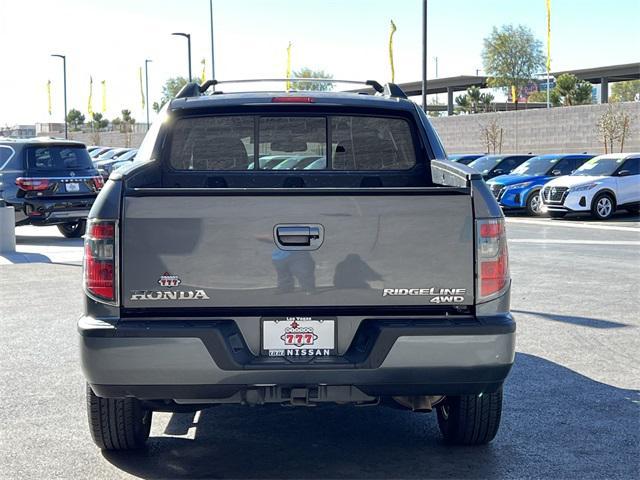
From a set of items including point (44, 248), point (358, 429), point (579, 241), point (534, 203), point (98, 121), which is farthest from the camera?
point (98, 121)

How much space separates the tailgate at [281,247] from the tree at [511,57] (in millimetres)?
73529

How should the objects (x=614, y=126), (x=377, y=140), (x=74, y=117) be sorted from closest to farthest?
(x=377, y=140) < (x=614, y=126) < (x=74, y=117)

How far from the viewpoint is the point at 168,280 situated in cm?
422

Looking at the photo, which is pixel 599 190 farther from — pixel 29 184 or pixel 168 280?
pixel 168 280

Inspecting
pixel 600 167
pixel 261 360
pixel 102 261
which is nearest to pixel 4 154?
pixel 102 261

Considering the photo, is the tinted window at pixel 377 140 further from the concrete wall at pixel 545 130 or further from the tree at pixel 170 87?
the tree at pixel 170 87

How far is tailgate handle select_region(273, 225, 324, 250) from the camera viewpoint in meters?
4.23

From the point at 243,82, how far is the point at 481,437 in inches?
109

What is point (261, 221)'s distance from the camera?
4.22 metres

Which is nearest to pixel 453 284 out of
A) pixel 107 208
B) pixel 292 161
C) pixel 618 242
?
Answer: pixel 107 208

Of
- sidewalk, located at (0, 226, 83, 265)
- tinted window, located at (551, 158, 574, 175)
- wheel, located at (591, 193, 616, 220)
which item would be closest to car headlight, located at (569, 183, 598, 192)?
wheel, located at (591, 193, 616, 220)

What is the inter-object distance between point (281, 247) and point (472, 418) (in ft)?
4.91

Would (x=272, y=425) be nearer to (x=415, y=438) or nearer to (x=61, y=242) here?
(x=415, y=438)

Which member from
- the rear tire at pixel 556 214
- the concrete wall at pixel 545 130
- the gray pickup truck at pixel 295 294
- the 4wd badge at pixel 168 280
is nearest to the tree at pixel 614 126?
the concrete wall at pixel 545 130
